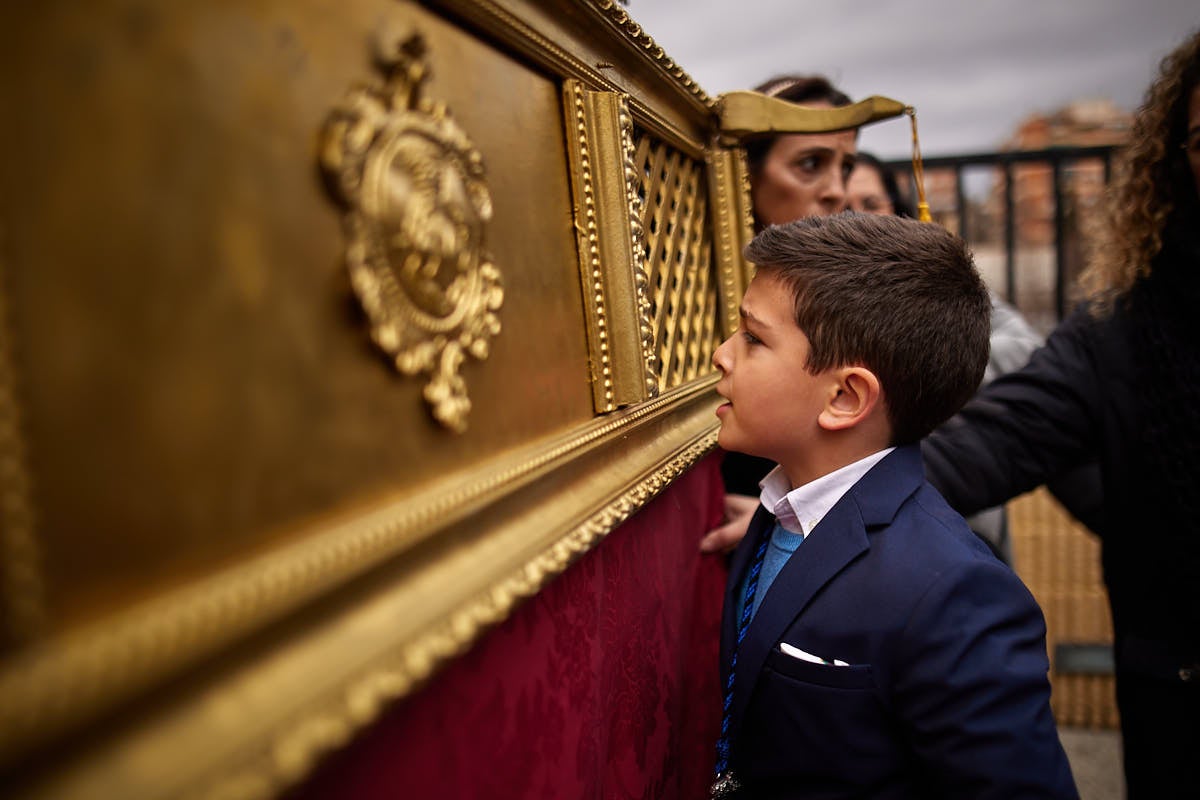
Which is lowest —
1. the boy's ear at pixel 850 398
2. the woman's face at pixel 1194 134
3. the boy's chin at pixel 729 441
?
the boy's chin at pixel 729 441

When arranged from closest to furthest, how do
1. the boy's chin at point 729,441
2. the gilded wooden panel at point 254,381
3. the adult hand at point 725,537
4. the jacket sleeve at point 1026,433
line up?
the gilded wooden panel at point 254,381
the boy's chin at point 729,441
the adult hand at point 725,537
the jacket sleeve at point 1026,433

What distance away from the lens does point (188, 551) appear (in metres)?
0.33

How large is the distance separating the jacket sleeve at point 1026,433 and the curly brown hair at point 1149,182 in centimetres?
13

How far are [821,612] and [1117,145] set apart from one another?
3.01m

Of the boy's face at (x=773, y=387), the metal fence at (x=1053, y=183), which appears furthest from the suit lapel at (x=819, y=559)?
the metal fence at (x=1053, y=183)

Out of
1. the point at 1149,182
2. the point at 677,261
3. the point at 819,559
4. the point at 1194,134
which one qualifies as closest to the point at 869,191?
the point at 1149,182

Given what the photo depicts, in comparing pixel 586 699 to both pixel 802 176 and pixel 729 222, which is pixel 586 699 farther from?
pixel 802 176

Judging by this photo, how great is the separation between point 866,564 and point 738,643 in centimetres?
21

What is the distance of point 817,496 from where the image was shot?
0.96 metres

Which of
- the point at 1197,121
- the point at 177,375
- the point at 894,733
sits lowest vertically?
the point at 894,733

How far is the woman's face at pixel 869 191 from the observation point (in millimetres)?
2142

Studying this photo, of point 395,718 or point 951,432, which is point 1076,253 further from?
point 395,718

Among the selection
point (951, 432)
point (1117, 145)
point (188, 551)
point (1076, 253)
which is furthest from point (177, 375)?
point (1076, 253)

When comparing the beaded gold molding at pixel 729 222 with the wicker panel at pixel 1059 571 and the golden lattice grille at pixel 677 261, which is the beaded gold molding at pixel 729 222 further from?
the wicker panel at pixel 1059 571
